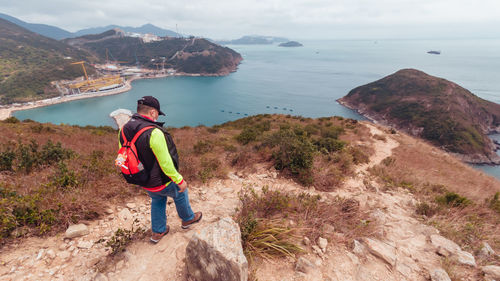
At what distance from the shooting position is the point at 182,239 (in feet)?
10.2

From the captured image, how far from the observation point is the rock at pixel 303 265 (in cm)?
267

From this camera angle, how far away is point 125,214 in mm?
3768

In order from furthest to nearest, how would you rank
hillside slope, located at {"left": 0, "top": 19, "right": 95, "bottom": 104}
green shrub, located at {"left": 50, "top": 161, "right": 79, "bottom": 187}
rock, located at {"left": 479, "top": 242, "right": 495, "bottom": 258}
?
hillside slope, located at {"left": 0, "top": 19, "right": 95, "bottom": 104} → green shrub, located at {"left": 50, "top": 161, "right": 79, "bottom": 187} → rock, located at {"left": 479, "top": 242, "right": 495, "bottom": 258}

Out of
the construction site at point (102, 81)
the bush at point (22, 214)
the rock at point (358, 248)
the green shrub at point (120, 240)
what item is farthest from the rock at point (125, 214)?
the construction site at point (102, 81)

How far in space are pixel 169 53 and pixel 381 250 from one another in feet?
524

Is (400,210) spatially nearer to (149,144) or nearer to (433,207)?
(433,207)

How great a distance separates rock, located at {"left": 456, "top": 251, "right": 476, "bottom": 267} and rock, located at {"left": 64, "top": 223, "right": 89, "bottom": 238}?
19.2 ft

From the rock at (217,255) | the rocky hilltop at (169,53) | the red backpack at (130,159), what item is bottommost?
the rock at (217,255)

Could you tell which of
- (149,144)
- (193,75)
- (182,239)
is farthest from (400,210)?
(193,75)

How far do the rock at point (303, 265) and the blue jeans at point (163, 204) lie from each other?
6.09 ft

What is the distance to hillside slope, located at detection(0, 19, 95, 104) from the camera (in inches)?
2726

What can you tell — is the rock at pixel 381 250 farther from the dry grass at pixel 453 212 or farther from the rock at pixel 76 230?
the rock at pixel 76 230

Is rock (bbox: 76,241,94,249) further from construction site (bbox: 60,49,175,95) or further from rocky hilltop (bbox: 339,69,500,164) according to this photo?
construction site (bbox: 60,49,175,95)

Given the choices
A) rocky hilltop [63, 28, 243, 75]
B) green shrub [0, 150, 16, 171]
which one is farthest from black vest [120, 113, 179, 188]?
rocky hilltop [63, 28, 243, 75]
